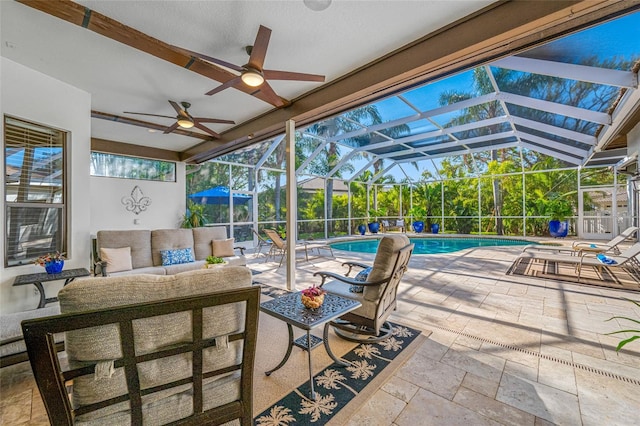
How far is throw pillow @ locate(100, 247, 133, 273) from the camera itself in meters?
4.40

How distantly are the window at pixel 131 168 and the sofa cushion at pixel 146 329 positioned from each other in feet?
22.9

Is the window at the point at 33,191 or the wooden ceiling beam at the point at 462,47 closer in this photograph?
the wooden ceiling beam at the point at 462,47

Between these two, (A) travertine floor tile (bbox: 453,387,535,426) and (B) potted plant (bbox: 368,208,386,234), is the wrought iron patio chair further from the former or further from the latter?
(B) potted plant (bbox: 368,208,386,234)

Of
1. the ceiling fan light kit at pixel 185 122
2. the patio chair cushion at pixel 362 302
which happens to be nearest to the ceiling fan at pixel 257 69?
the ceiling fan light kit at pixel 185 122

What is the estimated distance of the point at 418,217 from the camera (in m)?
13.9

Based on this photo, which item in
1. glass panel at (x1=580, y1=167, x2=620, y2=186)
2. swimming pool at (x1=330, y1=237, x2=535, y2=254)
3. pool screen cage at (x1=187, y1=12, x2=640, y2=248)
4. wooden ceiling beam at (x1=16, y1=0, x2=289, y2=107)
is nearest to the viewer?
wooden ceiling beam at (x1=16, y1=0, x2=289, y2=107)

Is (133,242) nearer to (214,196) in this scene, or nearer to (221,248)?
(221,248)

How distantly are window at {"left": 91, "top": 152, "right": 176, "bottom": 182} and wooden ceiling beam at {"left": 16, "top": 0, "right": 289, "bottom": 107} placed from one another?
197 inches

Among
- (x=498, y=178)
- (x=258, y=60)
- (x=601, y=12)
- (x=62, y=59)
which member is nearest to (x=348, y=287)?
(x=258, y=60)

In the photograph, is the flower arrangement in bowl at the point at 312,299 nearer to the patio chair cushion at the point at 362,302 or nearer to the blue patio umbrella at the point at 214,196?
the patio chair cushion at the point at 362,302

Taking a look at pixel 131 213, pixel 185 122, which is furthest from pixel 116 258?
pixel 131 213

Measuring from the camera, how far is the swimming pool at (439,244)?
33.2 ft

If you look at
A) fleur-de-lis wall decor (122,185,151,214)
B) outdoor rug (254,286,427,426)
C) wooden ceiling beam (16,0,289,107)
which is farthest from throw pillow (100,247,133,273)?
wooden ceiling beam (16,0,289,107)

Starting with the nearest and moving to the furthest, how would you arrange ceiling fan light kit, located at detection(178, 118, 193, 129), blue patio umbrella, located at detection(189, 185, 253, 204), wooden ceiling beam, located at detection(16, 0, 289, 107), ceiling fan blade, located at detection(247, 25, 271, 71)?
wooden ceiling beam, located at detection(16, 0, 289, 107) < ceiling fan blade, located at detection(247, 25, 271, 71) < ceiling fan light kit, located at detection(178, 118, 193, 129) < blue patio umbrella, located at detection(189, 185, 253, 204)
